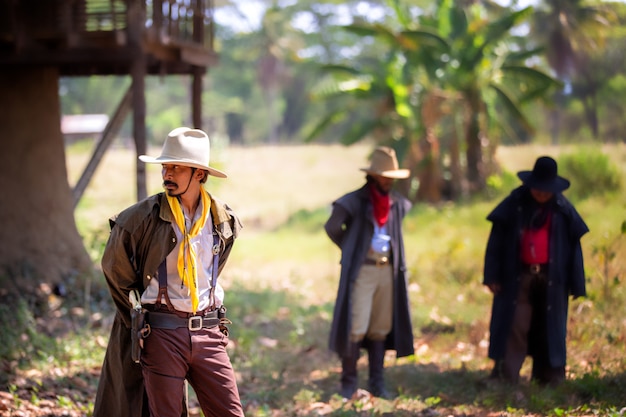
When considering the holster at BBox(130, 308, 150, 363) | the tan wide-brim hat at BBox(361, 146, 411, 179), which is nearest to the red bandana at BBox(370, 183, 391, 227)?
the tan wide-brim hat at BBox(361, 146, 411, 179)

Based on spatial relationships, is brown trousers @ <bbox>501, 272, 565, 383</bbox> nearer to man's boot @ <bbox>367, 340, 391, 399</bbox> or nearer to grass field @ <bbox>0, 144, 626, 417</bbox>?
grass field @ <bbox>0, 144, 626, 417</bbox>

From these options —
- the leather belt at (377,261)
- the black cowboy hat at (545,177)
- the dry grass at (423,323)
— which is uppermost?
the black cowboy hat at (545,177)

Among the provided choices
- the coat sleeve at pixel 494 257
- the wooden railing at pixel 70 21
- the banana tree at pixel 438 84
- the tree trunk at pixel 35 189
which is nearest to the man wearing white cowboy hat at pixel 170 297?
the coat sleeve at pixel 494 257

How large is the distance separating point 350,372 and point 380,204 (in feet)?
4.96

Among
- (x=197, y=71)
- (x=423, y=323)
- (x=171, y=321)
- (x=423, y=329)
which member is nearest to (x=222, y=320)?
(x=171, y=321)

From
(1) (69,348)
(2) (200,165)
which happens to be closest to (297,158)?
(1) (69,348)

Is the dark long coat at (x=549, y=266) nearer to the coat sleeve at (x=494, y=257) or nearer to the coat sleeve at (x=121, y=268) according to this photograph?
the coat sleeve at (x=494, y=257)

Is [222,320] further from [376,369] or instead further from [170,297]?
[376,369]

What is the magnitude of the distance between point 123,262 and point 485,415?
10.6 feet

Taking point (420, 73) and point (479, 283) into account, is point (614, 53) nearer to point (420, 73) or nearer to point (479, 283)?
point (420, 73)

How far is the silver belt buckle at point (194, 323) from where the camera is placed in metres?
4.46

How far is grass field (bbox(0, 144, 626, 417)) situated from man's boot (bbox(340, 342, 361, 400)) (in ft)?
0.61

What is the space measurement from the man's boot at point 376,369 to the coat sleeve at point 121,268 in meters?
3.01

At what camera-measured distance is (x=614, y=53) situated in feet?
105
